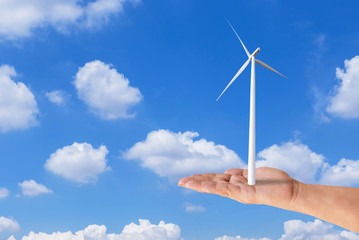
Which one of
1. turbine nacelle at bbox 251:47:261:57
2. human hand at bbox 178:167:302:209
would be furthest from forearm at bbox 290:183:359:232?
turbine nacelle at bbox 251:47:261:57

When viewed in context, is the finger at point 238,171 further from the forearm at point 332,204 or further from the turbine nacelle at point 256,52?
the turbine nacelle at point 256,52

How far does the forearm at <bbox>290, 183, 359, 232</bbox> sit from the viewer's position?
565 inches

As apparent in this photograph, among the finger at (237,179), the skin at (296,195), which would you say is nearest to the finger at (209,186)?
the skin at (296,195)

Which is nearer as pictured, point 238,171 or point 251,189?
point 251,189

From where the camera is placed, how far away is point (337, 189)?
15398mm

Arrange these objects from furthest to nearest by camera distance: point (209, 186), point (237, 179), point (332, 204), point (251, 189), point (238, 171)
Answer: point (238, 171) → point (237, 179) → point (251, 189) → point (209, 186) → point (332, 204)

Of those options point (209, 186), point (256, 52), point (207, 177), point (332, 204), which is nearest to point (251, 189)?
point (209, 186)

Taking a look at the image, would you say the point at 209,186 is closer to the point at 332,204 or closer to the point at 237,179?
the point at 237,179

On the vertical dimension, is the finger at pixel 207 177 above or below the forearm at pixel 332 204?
above

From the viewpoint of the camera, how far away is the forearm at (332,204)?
1435 cm

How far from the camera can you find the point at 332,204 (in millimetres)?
14625

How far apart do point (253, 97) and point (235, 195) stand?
15.8 ft

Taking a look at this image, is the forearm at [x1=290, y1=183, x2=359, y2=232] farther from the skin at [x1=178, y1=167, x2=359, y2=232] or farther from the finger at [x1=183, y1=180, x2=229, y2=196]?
the finger at [x1=183, y1=180, x2=229, y2=196]

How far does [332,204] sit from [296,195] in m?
1.39
